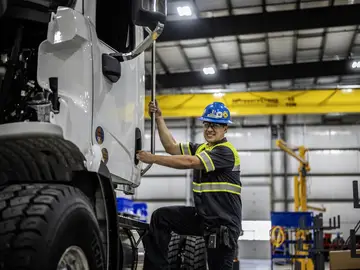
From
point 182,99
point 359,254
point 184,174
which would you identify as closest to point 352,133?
point 184,174

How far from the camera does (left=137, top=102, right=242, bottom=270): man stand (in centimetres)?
457

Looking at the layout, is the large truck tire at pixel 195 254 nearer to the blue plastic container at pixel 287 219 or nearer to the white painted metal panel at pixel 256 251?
the blue plastic container at pixel 287 219

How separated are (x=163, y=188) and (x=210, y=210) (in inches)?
777

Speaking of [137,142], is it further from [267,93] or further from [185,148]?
[267,93]

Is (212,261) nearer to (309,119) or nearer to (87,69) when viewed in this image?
(87,69)

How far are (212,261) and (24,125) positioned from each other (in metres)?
2.58

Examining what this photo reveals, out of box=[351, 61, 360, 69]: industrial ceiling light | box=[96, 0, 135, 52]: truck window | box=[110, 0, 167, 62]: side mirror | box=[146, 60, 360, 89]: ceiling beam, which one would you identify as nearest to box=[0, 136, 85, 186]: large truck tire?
box=[110, 0, 167, 62]: side mirror

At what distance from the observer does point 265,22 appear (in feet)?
43.0

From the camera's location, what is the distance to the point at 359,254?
8078 mm

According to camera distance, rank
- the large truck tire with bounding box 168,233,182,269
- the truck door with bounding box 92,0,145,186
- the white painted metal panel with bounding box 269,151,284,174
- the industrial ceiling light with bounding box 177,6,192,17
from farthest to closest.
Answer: the white painted metal panel with bounding box 269,151,284,174 < the industrial ceiling light with bounding box 177,6,192,17 < the large truck tire with bounding box 168,233,182,269 < the truck door with bounding box 92,0,145,186

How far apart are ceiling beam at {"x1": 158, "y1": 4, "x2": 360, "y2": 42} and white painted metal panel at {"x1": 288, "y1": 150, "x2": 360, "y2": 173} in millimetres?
11162

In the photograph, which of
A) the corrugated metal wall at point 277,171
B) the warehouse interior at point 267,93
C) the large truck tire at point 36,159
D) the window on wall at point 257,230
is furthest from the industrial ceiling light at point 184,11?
the large truck tire at point 36,159

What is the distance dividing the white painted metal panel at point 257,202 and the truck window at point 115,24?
→ 20211mm

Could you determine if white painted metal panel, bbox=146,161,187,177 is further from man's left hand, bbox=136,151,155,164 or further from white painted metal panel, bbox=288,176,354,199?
man's left hand, bbox=136,151,155,164
